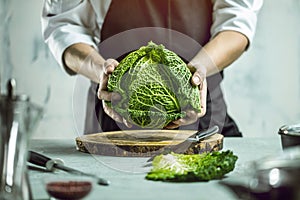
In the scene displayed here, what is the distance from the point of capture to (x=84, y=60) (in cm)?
207

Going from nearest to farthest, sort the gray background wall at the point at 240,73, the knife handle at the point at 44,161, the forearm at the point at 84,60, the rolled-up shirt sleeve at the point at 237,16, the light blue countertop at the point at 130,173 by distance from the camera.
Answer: the light blue countertop at the point at 130,173, the knife handle at the point at 44,161, the forearm at the point at 84,60, the rolled-up shirt sleeve at the point at 237,16, the gray background wall at the point at 240,73

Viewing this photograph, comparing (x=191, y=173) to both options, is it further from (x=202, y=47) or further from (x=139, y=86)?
(x=202, y=47)

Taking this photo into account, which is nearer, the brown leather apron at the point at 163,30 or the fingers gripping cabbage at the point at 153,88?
the fingers gripping cabbage at the point at 153,88

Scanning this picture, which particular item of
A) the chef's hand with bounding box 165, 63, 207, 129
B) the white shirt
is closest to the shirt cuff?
the white shirt

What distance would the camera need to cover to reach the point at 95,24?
2.34 metres

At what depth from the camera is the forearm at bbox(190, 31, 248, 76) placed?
6.81 ft

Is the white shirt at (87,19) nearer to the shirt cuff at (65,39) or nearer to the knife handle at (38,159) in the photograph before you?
the shirt cuff at (65,39)

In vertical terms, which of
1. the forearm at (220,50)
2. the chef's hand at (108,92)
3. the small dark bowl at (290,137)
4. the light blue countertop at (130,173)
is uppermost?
the forearm at (220,50)

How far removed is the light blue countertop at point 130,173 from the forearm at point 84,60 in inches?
10.2

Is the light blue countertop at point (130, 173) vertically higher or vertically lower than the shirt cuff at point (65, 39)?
lower

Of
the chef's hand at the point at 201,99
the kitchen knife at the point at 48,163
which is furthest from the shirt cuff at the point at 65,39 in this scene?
the kitchen knife at the point at 48,163

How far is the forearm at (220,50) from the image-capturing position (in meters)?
2.08

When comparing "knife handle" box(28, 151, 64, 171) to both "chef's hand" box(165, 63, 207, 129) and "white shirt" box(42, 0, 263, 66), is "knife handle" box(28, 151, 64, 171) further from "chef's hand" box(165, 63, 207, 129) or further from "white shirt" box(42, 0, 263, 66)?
"white shirt" box(42, 0, 263, 66)

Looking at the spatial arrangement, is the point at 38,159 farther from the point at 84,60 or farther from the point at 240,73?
the point at 240,73
